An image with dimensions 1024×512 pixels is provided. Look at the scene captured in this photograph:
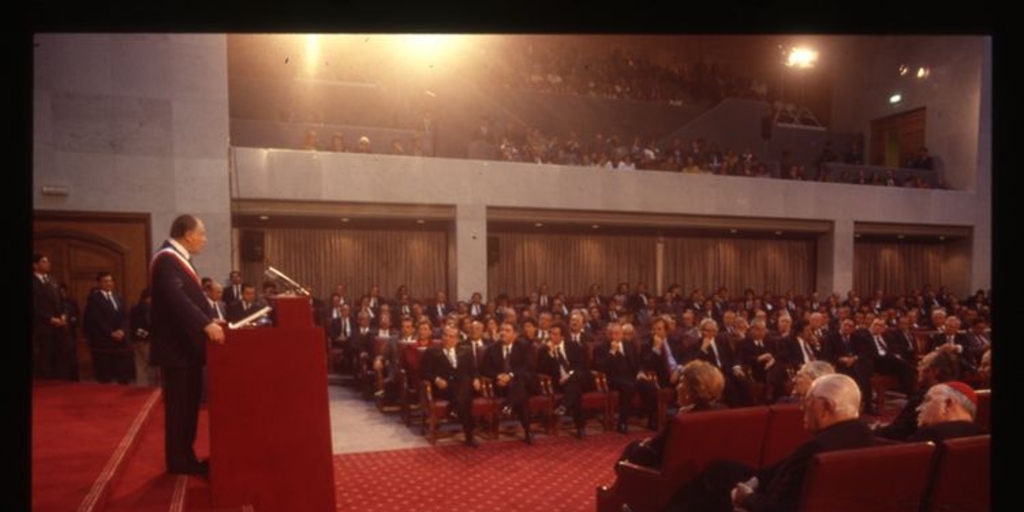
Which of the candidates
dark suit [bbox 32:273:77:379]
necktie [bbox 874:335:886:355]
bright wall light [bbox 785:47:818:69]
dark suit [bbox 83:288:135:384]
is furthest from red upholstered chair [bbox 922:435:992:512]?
bright wall light [bbox 785:47:818:69]

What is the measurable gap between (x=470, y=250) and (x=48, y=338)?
22.8 ft

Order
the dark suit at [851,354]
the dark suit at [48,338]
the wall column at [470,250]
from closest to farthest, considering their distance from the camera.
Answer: the dark suit at [48,338] → the dark suit at [851,354] → the wall column at [470,250]

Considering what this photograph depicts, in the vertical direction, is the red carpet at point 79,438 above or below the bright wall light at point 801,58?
below

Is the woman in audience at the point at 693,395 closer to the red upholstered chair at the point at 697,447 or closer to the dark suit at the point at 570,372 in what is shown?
the red upholstered chair at the point at 697,447

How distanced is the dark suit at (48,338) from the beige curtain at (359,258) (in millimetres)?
5219

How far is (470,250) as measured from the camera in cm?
1215

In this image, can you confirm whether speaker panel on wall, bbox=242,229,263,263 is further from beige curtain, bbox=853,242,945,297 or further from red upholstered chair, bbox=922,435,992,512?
beige curtain, bbox=853,242,945,297

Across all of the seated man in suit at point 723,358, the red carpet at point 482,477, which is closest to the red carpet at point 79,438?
the red carpet at point 482,477

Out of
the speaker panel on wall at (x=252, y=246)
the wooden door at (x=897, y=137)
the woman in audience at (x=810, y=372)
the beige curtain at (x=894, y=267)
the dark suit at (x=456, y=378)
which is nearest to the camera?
the woman in audience at (x=810, y=372)

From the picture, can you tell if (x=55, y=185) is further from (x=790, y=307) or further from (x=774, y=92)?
(x=774, y=92)

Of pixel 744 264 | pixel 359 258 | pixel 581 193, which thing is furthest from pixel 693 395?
pixel 744 264

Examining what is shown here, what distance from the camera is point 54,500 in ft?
9.35

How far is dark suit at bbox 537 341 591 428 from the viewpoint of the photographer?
21.2 feet

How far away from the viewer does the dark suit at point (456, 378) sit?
19.8 ft
